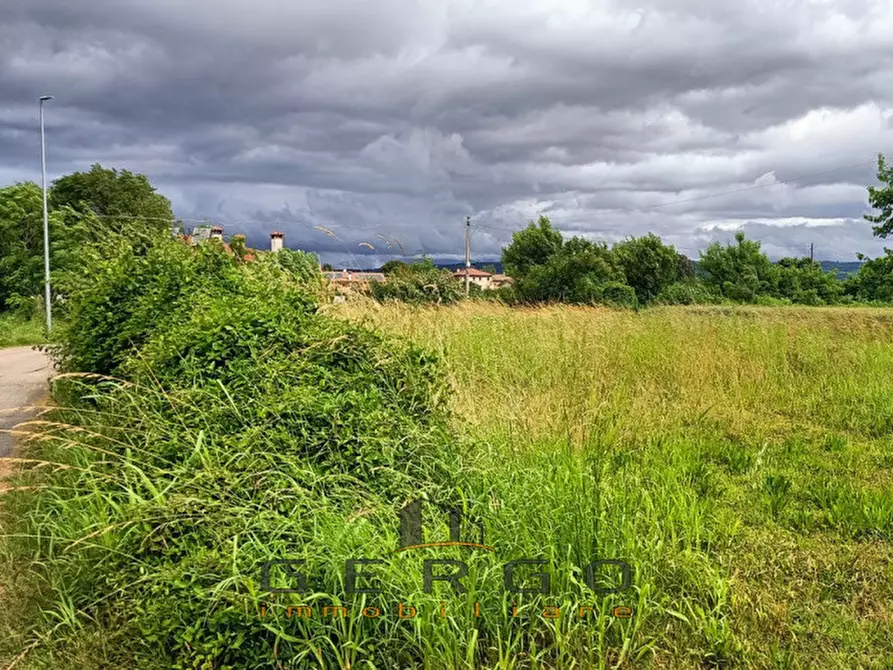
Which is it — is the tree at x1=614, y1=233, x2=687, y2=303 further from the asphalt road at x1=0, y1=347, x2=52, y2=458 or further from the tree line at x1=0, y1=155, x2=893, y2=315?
the asphalt road at x1=0, y1=347, x2=52, y2=458

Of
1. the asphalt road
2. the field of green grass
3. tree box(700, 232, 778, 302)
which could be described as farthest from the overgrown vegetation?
tree box(700, 232, 778, 302)

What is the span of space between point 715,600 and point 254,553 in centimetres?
214

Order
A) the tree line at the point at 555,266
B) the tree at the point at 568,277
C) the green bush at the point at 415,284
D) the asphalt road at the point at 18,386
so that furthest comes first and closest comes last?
the tree at the point at 568,277
the tree line at the point at 555,266
the green bush at the point at 415,284
the asphalt road at the point at 18,386

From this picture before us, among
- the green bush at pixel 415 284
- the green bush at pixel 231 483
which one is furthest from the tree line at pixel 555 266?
the green bush at pixel 231 483

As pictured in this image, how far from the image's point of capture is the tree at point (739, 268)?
A: 6650 cm

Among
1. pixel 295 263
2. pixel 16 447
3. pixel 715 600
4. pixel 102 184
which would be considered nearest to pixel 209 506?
pixel 715 600

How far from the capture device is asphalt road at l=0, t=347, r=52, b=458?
809 cm

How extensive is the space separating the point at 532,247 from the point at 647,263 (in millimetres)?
10970

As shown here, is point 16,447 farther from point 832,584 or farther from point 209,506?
point 832,584

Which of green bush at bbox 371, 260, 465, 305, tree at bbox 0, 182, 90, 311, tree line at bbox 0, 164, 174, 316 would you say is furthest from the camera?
tree at bbox 0, 182, 90, 311

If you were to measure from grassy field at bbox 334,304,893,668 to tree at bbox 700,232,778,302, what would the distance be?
61468 millimetres

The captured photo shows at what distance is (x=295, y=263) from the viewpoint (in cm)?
830

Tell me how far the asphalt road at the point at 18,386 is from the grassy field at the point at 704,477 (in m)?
4.10
